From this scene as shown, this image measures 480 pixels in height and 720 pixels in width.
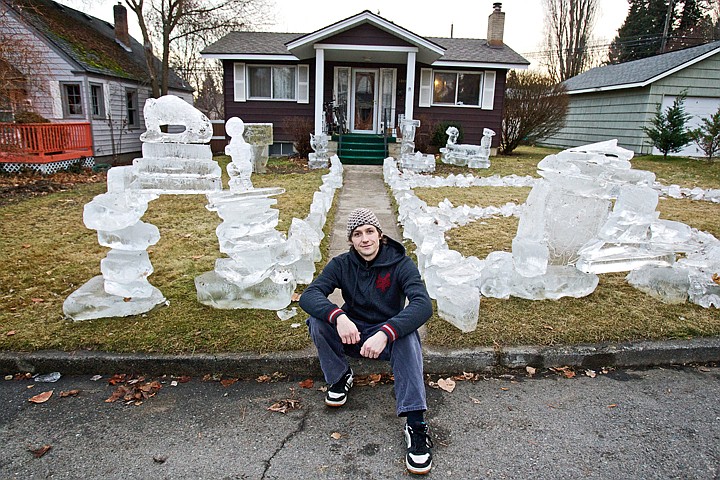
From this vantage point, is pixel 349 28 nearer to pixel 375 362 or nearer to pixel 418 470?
pixel 375 362

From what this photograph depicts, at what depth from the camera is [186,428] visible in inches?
108

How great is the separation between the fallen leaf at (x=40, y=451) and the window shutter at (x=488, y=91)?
17273 mm

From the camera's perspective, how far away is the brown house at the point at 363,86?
17000mm

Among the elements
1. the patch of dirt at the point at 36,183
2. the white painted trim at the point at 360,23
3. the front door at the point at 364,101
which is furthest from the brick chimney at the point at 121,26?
the front door at the point at 364,101

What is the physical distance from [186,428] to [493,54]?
59.0 feet

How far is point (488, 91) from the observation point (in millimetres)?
17656

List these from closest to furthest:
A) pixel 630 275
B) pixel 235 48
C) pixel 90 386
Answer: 1. pixel 90 386
2. pixel 630 275
3. pixel 235 48

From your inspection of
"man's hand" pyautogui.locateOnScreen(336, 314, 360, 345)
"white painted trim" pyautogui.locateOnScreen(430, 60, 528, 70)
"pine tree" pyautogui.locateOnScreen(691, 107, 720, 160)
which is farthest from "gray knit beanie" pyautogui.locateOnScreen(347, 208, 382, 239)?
"pine tree" pyautogui.locateOnScreen(691, 107, 720, 160)

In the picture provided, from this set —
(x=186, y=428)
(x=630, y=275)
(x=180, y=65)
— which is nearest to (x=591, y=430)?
(x=186, y=428)

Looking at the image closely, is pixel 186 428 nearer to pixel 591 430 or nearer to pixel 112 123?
pixel 591 430

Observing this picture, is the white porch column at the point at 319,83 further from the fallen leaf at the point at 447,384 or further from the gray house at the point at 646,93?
the fallen leaf at the point at 447,384

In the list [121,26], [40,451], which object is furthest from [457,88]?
[40,451]

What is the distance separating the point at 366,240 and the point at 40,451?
200cm

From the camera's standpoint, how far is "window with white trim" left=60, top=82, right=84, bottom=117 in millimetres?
16250
